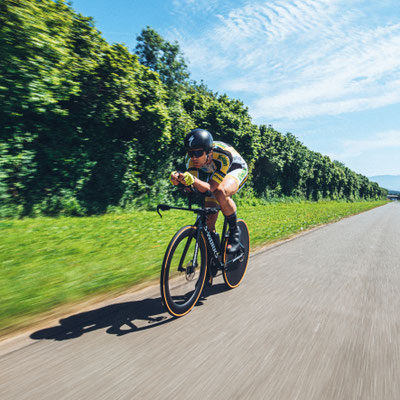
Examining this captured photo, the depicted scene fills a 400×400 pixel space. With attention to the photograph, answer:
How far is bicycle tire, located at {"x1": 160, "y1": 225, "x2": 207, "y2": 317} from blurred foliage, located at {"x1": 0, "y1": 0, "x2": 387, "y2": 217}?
5.97 meters

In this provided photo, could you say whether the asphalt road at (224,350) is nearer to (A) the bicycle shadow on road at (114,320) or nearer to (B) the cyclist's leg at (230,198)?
(A) the bicycle shadow on road at (114,320)

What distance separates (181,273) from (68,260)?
7.96 feet

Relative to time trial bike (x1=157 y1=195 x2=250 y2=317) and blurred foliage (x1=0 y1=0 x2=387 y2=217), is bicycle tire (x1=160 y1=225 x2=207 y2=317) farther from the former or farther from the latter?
blurred foliage (x1=0 y1=0 x2=387 y2=217)

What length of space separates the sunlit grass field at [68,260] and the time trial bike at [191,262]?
0.95 metres

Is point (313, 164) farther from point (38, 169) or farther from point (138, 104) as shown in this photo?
point (38, 169)

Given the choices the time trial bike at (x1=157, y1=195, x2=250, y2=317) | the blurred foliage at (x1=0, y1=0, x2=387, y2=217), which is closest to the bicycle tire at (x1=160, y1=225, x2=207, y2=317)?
the time trial bike at (x1=157, y1=195, x2=250, y2=317)

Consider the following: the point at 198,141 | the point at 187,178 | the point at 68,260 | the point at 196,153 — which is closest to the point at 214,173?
the point at 196,153

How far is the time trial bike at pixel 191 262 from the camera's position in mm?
2697

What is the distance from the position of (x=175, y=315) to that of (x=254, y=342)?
79 centimetres

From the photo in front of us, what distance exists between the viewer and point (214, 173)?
3.15 m

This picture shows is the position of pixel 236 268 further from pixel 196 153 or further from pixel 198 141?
pixel 198 141

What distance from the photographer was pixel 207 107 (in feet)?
52.7

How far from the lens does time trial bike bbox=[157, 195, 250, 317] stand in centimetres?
270

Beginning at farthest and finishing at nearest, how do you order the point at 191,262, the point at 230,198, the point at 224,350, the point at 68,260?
1. the point at 68,260
2. the point at 230,198
3. the point at 191,262
4. the point at 224,350
